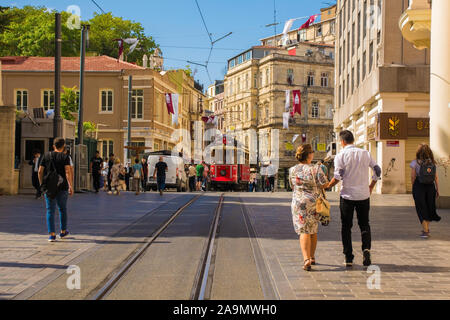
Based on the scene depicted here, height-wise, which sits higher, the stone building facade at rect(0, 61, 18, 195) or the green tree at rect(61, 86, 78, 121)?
the green tree at rect(61, 86, 78, 121)

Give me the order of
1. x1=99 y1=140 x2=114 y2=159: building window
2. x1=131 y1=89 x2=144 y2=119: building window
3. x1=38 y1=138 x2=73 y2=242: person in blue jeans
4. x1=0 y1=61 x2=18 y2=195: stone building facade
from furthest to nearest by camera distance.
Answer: x1=131 y1=89 x2=144 y2=119: building window
x1=99 y1=140 x2=114 y2=159: building window
x1=0 y1=61 x2=18 y2=195: stone building facade
x1=38 y1=138 x2=73 y2=242: person in blue jeans

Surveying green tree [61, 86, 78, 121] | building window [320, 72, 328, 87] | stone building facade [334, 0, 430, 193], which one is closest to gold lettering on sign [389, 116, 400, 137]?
stone building facade [334, 0, 430, 193]

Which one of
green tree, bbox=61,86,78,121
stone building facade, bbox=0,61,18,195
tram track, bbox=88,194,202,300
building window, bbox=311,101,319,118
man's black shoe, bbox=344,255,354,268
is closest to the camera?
tram track, bbox=88,194,202,300

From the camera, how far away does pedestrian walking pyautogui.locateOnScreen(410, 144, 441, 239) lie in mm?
11984

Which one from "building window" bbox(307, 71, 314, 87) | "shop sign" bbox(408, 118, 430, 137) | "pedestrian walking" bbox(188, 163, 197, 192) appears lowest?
"pedestrian walking" bbox(188, 163, 197, 192)

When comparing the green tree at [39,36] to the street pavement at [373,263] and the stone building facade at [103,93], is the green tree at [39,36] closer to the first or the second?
the stone building facade at [103,93]

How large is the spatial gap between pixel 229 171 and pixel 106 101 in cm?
1351

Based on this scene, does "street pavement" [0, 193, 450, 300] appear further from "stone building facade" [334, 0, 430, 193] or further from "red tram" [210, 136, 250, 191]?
"red tram" [210, 136, 250, 191]

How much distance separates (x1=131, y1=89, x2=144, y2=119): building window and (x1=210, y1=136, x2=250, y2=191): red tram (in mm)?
9120

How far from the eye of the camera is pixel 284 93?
81.7 meters

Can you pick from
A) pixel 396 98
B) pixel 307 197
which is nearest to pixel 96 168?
pixel 396 98

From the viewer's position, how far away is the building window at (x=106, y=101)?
53.1 meters

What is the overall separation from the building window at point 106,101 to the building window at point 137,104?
5.79 ft
